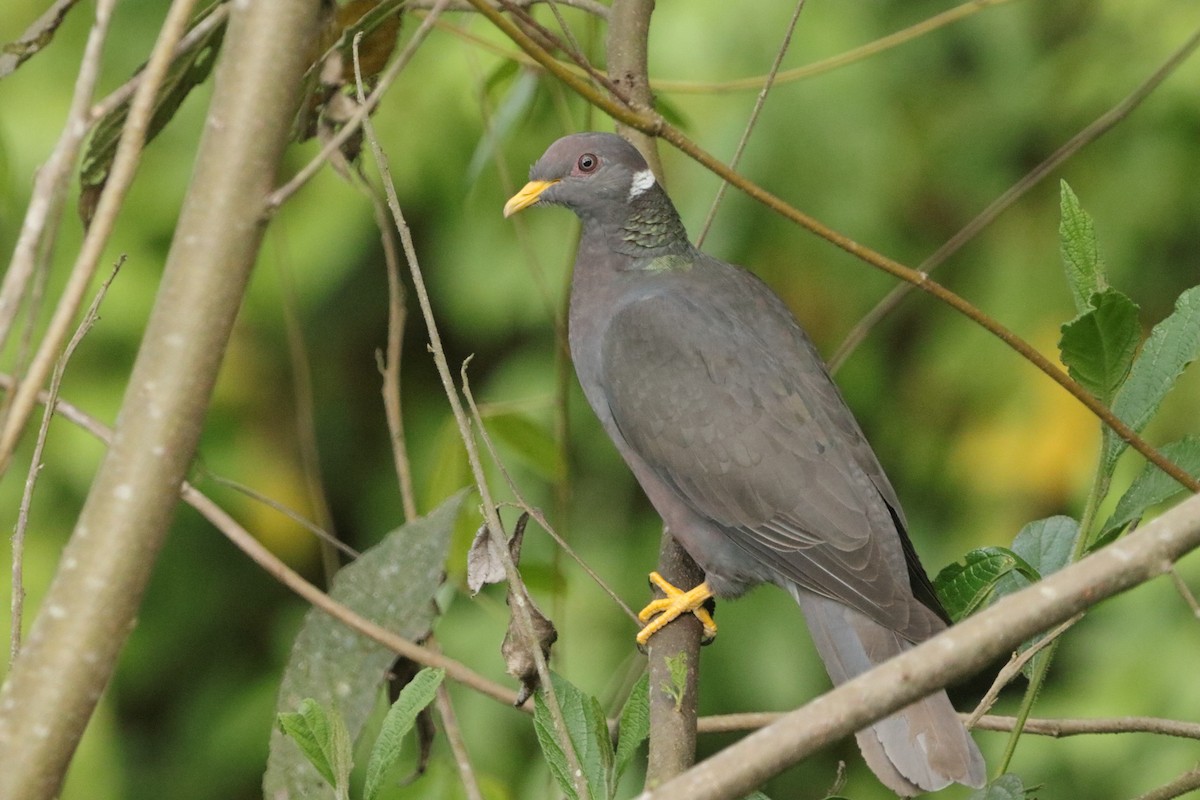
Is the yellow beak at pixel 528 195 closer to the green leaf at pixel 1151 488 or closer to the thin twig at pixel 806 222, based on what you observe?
the thin twig at pixel 806 222

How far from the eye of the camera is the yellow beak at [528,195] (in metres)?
2.79

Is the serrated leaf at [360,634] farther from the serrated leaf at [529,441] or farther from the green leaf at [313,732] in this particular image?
the serrated leaf at [529,441]

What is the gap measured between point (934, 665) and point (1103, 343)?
28.6 inches

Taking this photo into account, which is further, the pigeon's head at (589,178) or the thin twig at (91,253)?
the pigeon's head at (589,178)

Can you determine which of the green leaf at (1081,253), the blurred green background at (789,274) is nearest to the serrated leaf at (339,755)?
the green leaf at (1081,253)

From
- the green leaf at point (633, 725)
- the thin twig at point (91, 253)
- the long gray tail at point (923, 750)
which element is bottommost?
the long gray tail at point (923, 750)

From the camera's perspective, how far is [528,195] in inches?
112

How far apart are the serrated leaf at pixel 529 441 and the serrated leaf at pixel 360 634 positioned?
22.6 inches

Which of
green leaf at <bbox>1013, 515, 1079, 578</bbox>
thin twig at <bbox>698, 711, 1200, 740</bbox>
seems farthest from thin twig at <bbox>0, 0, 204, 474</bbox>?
green leaf at <bbox>1013, 515, 1079, 578</bbox>

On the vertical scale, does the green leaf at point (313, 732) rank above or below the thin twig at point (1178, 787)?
above

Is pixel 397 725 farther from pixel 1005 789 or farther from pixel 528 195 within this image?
pixel 528 195

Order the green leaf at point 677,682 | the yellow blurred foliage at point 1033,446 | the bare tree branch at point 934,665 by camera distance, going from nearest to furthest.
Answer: the bare tree branch at point 934,665, the green leaf at point 677,682, the yellow blurred foliage at point 1033,446

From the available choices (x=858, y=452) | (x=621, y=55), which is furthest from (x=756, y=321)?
(x=621, y=55)

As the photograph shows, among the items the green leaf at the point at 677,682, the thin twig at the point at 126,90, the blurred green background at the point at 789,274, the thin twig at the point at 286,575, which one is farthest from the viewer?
the blurred green background at the point at 789,274
